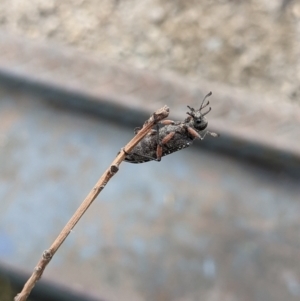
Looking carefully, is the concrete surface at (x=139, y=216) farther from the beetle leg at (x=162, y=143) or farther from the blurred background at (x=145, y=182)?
the beetle leg at (x=162, y=143)

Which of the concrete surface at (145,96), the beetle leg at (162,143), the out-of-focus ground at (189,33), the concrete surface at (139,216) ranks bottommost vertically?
the beetle leg at (162,143)

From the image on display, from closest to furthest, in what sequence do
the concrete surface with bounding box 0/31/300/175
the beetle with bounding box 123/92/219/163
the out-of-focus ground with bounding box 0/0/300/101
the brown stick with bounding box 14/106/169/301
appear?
the brown stick with bounding box 14/106/169/301 → the beetle with bounding box 123/92/219/163 → the concrete surface with bounding box 0/31/300/175 → the out-of-focus ground with bounding box 0/0/300/101

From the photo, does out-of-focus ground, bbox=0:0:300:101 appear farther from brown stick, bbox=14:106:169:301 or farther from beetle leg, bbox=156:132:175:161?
brown stick, bbox=14:106:169:301

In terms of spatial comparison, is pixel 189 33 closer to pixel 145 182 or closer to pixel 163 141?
pixel 145 182

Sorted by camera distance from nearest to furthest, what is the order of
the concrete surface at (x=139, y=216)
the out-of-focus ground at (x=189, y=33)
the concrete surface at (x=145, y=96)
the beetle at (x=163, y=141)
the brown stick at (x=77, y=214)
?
the brown stick at (x=77, y=214), the beetle at (x=163, y=141), the concrete surface at (x=139, y=216), the concrete surface at (x=145, y=96), the out-of-focus ground at (x=189, y=33)

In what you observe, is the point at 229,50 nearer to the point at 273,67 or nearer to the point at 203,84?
the point at 273,67

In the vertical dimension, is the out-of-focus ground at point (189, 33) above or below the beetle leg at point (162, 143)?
above

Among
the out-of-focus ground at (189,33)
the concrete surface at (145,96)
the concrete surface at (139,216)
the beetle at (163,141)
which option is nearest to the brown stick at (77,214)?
the beetle at (163,141)

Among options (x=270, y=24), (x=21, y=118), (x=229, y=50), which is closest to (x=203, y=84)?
(x=229, y=50)

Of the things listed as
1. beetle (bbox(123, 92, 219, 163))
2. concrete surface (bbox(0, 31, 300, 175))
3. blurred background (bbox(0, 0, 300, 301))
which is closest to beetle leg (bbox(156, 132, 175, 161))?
beetle (bbox(123, 92, 219, 163))

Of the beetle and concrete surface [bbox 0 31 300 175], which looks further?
concrete surface [bbox 0 31 300 175]
